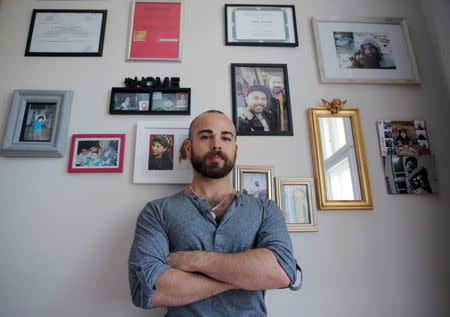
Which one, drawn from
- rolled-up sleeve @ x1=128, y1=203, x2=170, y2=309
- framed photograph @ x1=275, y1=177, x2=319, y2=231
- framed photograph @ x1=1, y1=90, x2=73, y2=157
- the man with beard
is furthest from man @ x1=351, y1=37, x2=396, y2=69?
framed photograph @ x1=1, y1=90, x2=73, y2=157

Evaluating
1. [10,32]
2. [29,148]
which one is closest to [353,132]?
A: [29,148]

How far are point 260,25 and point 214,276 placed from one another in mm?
1493

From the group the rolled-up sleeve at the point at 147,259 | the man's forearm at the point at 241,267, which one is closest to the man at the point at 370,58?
the man's forearm at the point at 241,267

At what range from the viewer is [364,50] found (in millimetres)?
1593

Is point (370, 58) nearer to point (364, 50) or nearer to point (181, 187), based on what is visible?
point (364, 50)

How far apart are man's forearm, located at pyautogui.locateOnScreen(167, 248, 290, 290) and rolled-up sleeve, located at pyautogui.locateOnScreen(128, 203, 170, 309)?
0.22 feet

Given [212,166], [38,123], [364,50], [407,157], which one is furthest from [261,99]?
[38,123]

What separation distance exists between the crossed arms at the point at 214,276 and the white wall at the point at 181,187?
1.39 feet

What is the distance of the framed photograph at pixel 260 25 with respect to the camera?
1577 mm

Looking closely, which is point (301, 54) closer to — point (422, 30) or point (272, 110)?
point (272, 110)

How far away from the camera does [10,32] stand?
156 cm

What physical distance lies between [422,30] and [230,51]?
1.28m

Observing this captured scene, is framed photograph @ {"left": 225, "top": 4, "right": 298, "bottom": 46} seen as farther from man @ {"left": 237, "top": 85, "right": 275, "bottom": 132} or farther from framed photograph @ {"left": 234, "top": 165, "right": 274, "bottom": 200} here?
framed photograph @ {"left": 234, "top": 165, "right": 274, "bottom": 200}

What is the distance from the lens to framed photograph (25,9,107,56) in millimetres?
1528
